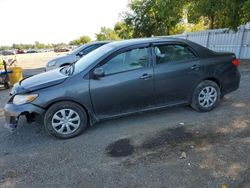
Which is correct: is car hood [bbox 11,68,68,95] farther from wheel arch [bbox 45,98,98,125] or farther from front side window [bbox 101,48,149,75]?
front side window [bbox 101,48,149,75]

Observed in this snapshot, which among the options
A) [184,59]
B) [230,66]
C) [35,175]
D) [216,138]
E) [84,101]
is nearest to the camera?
[35,175]

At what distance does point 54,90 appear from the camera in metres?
3.89

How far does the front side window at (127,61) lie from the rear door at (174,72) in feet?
0.78

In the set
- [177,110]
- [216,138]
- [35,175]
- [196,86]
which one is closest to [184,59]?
[196,86]

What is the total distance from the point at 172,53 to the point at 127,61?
0.97 metres

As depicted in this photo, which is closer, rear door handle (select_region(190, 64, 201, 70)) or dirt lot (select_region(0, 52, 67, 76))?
rear door handle (select_region(190, 64, 201, 70))

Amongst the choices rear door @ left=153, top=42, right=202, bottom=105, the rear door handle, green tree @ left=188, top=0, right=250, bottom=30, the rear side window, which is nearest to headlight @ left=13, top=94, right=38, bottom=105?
rear door @ left=153, top=42, right=202, bottom=105

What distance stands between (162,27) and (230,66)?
2393 cm

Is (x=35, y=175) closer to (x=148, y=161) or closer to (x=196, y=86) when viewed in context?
(x=148, y=161)

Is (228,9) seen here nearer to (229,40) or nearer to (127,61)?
(229,40)

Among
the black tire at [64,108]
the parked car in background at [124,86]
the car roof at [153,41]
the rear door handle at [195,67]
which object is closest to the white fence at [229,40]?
the parked car in background at [124,86]

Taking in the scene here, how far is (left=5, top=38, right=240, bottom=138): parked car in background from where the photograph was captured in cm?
394

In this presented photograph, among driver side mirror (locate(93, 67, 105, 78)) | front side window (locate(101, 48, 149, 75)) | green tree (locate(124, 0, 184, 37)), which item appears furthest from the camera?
green tree (locate(124, 0, 184, 37))

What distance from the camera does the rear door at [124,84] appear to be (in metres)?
4.12
